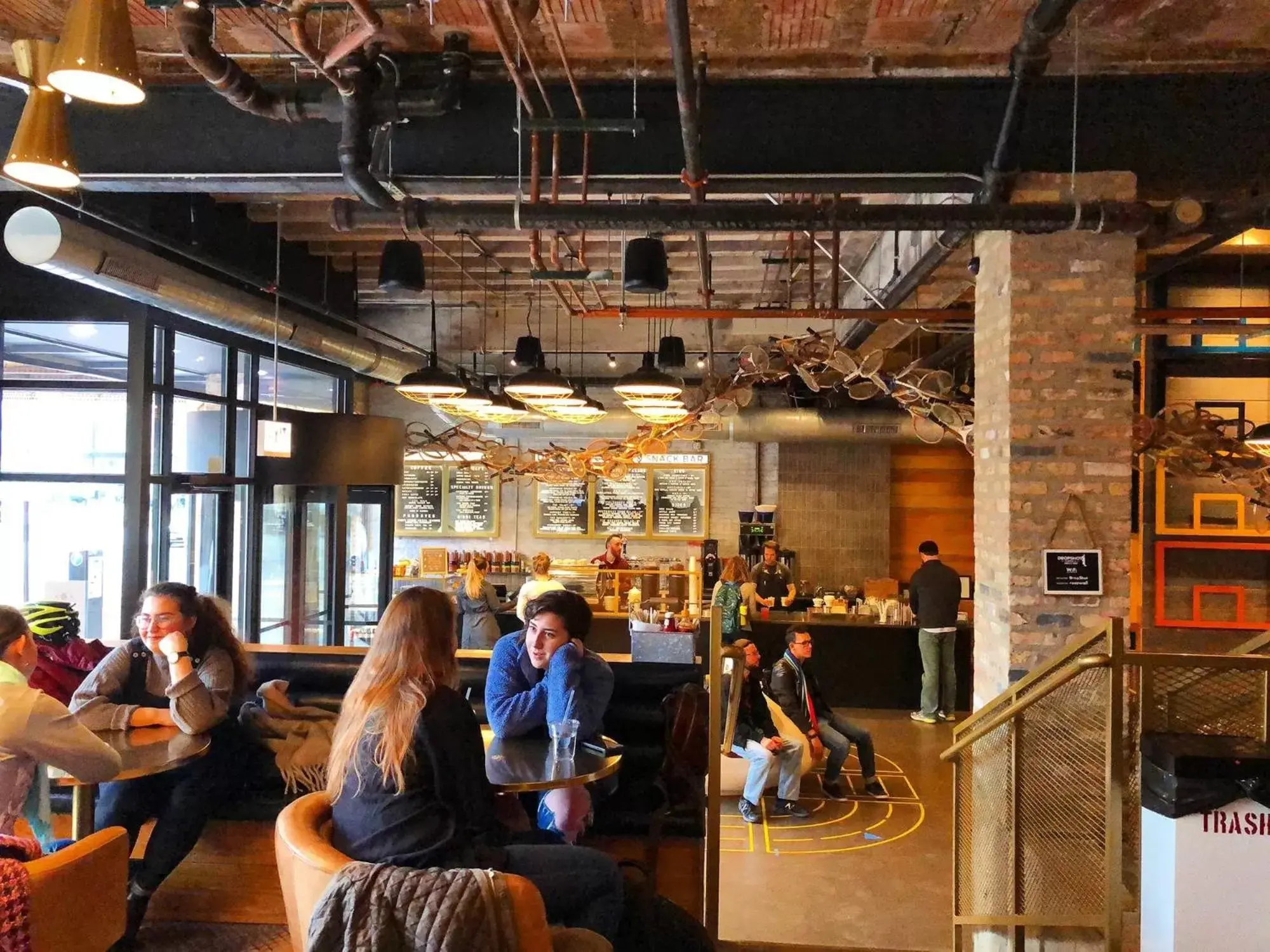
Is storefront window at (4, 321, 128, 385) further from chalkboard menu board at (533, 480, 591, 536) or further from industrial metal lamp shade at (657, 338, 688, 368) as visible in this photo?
chalkboard menu board at (533, 480, 591, 536)

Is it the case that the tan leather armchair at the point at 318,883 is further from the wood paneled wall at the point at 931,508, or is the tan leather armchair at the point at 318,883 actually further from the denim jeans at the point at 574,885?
the wood paneled wall at the point at 931,508

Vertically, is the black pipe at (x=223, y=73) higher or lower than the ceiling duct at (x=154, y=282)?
higher

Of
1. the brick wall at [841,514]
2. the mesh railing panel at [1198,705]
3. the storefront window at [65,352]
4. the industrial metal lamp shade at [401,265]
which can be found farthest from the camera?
the brick wall at [841,514]

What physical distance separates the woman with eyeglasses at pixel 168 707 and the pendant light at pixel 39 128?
1936 mm

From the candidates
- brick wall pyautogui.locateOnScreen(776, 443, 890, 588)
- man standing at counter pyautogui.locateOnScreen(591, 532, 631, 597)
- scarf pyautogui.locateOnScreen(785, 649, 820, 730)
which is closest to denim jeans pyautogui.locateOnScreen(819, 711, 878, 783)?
scarf pyautogui.locateOnScreen(785, 649, 820, 730)

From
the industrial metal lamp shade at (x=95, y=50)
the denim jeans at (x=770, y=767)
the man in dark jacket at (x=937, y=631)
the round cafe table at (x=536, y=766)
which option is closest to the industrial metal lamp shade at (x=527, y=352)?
the denim jeans at (x=770, y=767)

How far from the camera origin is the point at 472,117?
4066 millimetres

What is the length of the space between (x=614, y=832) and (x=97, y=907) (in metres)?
2.06

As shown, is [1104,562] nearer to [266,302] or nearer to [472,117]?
[472,117]

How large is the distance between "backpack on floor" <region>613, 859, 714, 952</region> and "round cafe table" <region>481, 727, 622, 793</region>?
0.39 m

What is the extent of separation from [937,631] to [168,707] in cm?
659

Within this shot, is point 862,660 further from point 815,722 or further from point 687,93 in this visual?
point 687,93

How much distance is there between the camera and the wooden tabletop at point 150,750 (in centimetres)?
311

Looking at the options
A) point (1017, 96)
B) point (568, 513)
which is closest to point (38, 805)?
point (1017, 96)
